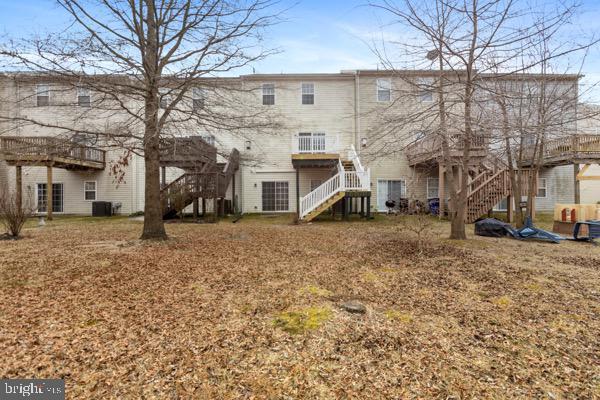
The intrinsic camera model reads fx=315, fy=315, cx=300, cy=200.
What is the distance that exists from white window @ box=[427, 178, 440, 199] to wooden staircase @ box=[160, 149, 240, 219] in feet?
35.2

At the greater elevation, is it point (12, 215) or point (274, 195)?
point (274, 195)

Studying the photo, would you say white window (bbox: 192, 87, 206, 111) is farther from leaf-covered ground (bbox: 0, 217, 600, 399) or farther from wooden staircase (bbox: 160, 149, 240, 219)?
wooden staircase (bbox: 160, 149, 240, 219)

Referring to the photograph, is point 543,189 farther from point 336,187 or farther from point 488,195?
point 336,187

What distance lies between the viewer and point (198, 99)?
770 centimetres

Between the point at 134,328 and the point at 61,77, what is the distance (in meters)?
5.66

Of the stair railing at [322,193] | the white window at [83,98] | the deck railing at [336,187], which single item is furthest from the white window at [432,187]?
the white window at [83,98]

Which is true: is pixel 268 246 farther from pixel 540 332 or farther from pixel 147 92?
pixel 540 332

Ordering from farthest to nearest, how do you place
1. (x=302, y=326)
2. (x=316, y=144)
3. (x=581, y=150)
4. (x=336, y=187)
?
(x=316, y=144) → (x=581, y=150) → (x=336, y=187) → (x=302, y=326)

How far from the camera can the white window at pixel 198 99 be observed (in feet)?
24.1

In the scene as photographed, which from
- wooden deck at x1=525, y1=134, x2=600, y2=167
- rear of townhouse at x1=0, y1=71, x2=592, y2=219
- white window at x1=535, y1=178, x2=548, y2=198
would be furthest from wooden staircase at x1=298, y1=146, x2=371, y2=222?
white window at x1=535, y1=178, x2=548, y2=198

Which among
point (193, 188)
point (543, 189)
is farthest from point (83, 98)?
point (543, 189)

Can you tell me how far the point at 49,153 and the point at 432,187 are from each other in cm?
1679

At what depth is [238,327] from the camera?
323 cm

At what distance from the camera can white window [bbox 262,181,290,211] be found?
17375 millimetres
